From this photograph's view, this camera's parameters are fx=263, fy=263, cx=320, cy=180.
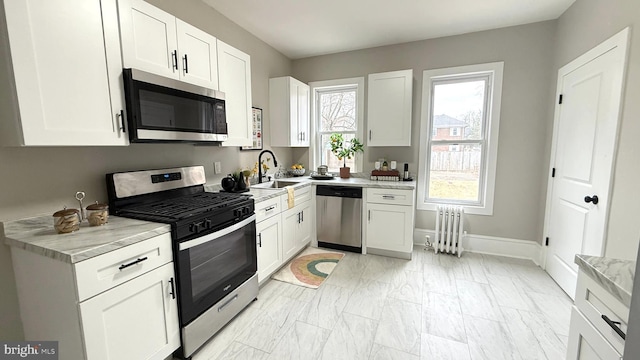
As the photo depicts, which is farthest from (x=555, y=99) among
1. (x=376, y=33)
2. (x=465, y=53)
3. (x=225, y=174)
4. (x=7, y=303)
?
(x=7, y=303)

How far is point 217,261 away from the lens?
74.8 inches

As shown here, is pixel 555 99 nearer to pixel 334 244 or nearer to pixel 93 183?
pixel 334 244

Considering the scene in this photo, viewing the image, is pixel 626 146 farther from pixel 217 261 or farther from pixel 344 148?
pixel 217 261

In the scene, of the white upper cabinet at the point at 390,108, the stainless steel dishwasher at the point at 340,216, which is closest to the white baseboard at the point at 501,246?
the stainless steel dishwasher at the point at 340,216

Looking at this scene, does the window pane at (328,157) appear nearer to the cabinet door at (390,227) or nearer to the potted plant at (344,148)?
the potted plant at (344,148)

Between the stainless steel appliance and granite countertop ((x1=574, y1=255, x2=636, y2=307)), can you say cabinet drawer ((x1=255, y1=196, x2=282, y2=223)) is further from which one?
granite countertop ((x1=574, y1=255, x2=636, y2=307))

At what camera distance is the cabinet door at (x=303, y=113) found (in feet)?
12.2

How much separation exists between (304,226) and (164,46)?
2315mm

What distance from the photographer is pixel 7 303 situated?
1427mm

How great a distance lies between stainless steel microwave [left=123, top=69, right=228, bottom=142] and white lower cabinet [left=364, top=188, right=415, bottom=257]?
75.9 inches

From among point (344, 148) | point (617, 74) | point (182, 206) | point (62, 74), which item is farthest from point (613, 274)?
point (344, 148)

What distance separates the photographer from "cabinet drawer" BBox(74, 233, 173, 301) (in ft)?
3.83

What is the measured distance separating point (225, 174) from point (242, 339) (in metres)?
1.61

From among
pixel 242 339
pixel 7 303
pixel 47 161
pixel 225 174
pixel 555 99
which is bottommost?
pixel 242 339
